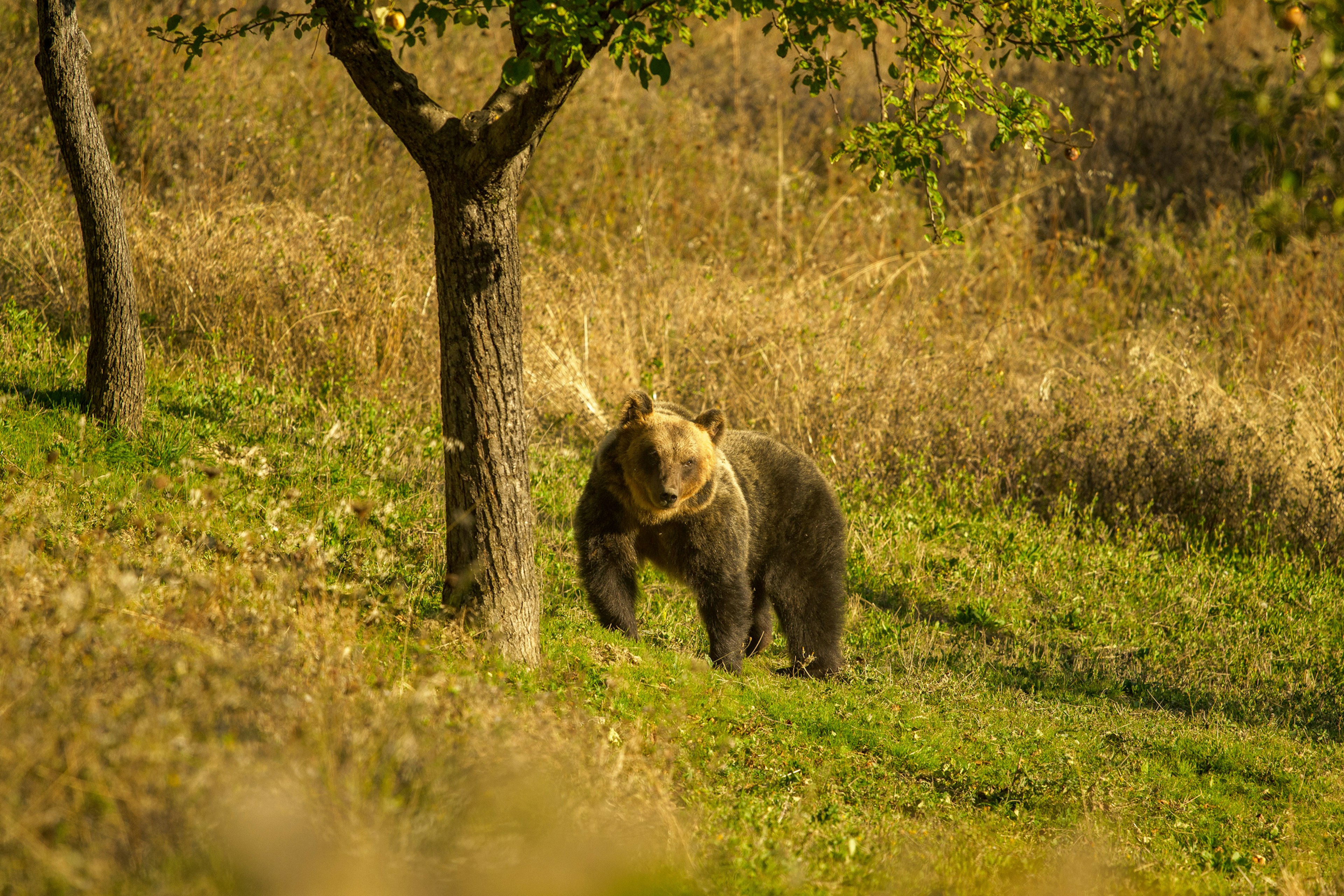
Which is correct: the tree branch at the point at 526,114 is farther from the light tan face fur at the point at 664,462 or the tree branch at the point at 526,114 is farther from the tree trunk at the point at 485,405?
the light tan face fur at the point at 664,462

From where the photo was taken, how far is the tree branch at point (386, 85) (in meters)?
5.09

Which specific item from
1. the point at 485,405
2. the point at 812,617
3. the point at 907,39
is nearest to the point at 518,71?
the point at 485,405

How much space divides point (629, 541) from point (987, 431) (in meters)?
6.11

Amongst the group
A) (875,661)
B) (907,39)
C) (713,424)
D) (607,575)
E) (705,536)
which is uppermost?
(907,39)

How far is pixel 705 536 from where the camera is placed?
6.98 meters

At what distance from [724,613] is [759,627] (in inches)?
54.5

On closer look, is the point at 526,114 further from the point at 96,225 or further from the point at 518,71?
the point at 96,225

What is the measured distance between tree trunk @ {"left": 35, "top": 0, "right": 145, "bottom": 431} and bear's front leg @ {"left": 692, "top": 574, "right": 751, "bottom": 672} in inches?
157

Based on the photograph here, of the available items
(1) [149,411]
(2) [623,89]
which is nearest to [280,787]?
(1) [149,411]

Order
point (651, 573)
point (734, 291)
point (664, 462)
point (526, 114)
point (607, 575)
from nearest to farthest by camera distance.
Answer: point (526, 114) → point (664, 462) → point (607, 575) → point (651, 573) → point (734, 291)

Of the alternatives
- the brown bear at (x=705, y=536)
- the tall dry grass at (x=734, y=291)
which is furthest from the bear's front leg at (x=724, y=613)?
the tall dry grass at (x=734, y=291)

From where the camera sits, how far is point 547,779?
4031 millimetres

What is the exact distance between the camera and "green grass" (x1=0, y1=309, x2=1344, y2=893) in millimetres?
5129

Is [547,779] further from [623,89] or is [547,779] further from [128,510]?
[623,89]
